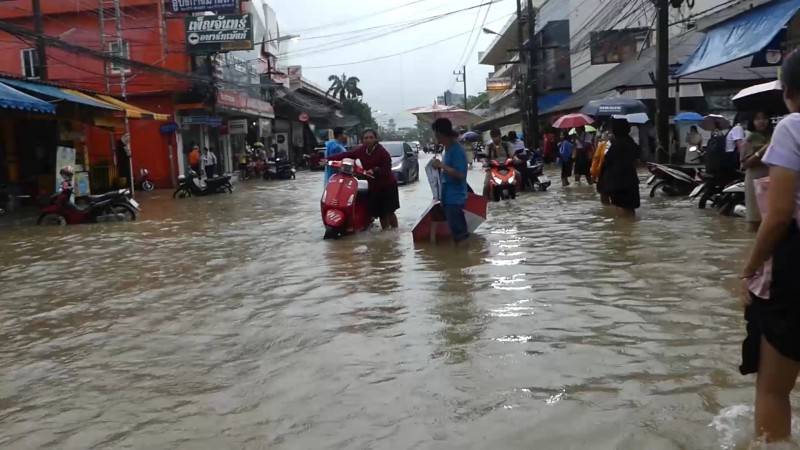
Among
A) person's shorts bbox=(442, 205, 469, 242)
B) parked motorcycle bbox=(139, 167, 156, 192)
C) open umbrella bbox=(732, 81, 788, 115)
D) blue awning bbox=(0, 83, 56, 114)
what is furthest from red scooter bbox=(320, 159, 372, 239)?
parked motorcycle bbox=(139, 167, 156, 192)

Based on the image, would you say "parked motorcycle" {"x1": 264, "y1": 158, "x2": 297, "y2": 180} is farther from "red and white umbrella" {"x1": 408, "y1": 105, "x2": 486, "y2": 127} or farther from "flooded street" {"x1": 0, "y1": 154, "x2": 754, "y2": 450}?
"flooded street" {"x1": 0, "y1": 154, "x2": 754, "y2": 450}

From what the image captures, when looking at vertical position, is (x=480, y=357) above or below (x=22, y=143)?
below

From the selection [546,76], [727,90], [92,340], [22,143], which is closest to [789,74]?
[92,340]

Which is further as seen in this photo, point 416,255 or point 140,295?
point 416,255

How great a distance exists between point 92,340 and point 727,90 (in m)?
24.9

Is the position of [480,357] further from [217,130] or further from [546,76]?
[546,76]

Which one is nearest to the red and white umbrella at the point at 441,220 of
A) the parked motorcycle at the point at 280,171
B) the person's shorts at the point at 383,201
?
the person's shorts at the point at 383,201

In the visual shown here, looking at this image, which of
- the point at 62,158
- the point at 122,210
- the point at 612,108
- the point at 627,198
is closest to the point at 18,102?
the point at 122,210

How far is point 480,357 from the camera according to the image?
432 cm

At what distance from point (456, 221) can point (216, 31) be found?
68.9ft

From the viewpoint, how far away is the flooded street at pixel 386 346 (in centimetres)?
339

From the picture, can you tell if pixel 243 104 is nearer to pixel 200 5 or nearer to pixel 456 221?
pixel 200 5

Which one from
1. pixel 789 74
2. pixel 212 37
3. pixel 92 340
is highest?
pixel 212 37

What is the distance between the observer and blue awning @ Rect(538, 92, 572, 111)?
42.3 meters
